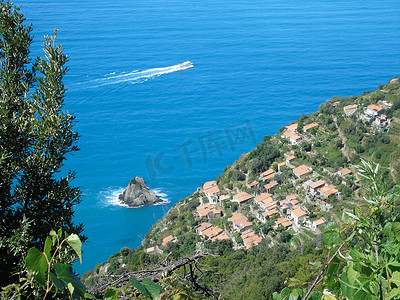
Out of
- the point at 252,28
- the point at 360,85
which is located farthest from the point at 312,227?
the point at 252,28

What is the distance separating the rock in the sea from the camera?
24672mm

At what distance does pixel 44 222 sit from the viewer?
2752 millimetres

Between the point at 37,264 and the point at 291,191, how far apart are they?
2067cm

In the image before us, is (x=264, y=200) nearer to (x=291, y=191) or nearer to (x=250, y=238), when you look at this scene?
(x=291, y=191)

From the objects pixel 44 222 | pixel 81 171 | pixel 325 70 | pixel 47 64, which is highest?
pixel 325 70

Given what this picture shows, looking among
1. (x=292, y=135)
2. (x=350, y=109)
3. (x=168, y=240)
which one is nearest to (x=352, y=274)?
(x=168, y=240)

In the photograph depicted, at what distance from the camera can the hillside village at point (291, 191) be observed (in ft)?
59.0

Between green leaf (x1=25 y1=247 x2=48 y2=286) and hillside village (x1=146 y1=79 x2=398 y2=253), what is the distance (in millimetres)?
16132

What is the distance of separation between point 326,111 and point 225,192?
9.61 m

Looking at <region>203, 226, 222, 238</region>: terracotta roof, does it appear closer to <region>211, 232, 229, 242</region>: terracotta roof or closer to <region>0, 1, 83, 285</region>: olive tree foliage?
<region>211, 232, 229, 242</region>: terracotta roof

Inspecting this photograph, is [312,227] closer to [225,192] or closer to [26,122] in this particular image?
[225,192]

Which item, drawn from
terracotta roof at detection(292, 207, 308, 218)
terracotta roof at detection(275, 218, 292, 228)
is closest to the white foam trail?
terracotta roof at detection(275, 218, 292, 228)

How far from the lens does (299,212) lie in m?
18.3

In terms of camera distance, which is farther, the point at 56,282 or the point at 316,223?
the point at 316,223
